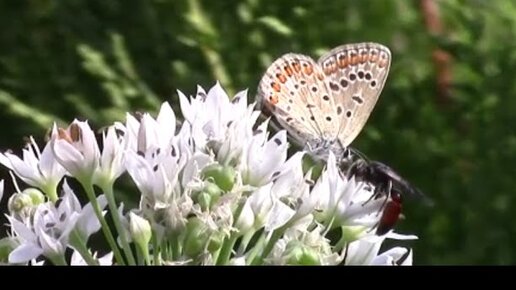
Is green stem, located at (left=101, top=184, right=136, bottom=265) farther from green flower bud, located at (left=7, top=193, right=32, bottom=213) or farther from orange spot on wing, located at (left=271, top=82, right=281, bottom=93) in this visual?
orange spot on wing, located at (left=271, top=82, right=281, bottom=93)

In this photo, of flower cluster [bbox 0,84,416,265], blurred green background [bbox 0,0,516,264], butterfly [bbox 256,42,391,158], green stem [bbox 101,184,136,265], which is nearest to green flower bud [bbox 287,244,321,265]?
flower cluster [bbox 0,84,416,265]

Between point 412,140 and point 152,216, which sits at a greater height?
point 412,140

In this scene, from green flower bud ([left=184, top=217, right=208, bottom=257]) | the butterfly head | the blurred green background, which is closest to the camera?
green flower bud ([left=184, top=217, right=208, bottom=257])

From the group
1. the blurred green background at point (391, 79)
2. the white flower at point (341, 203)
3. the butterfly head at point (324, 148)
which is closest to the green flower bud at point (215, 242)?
the white flower at point (341, 203)

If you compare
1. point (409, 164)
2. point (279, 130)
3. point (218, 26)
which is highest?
point (218, 26)

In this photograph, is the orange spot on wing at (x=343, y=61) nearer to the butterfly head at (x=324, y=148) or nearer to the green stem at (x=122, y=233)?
the butterfly head at (x=324, y=148)

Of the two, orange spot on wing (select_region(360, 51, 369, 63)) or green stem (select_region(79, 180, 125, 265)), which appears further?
orange spot on wing (select_region(360, 51, 369, 63))
